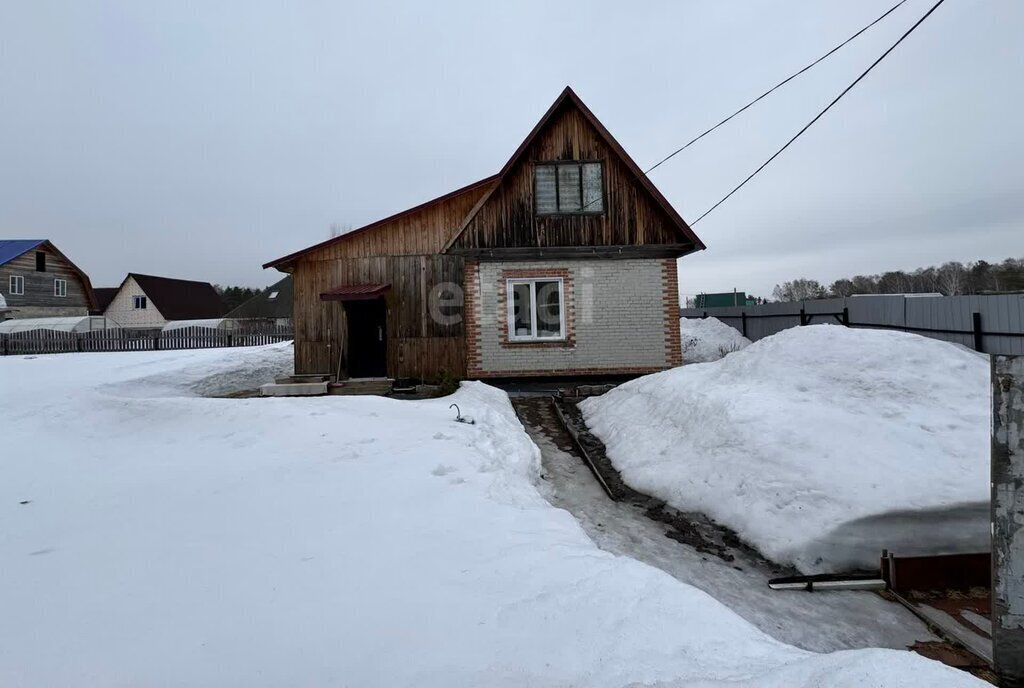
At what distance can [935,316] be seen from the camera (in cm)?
1182

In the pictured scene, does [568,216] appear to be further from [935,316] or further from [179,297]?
[179,297]

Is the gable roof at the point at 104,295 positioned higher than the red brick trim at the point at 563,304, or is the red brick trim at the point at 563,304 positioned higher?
the gable roof at the point at 104,295

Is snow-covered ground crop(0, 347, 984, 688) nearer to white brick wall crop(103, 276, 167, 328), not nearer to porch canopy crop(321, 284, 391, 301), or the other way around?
porch canopy crop(321, 284, 391, 301)

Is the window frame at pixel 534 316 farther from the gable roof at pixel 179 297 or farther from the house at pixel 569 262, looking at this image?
the gable roof at pixel 179 297

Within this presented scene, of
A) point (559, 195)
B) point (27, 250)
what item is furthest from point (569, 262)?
point (27, 250)

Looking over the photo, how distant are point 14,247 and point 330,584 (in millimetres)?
49488

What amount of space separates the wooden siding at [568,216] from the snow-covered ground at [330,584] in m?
7.15

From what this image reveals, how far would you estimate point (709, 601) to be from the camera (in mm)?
2896

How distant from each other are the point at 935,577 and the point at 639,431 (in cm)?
380

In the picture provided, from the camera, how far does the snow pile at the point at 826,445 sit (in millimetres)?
4438

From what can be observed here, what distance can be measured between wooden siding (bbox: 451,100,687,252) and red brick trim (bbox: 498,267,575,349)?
0.66 m

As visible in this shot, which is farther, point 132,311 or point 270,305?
point 270,305

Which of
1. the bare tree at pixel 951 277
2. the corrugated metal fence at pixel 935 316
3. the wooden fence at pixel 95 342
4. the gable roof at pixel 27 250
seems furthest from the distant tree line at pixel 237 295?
the bare tree at pixel 951 277

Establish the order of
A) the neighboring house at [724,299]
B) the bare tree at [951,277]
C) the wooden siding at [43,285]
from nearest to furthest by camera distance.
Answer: the wooden siding at [43,285]
the neighboring house at [724,299]
the bare tree at [951,277]
